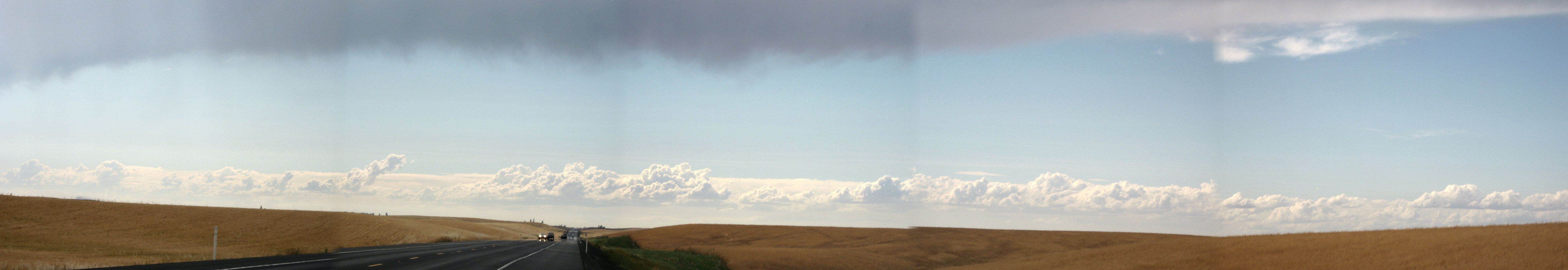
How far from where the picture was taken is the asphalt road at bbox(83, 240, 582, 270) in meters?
20.0

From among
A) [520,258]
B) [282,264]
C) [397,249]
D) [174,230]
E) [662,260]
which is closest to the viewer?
[282,264]

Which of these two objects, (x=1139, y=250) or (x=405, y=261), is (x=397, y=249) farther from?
(x=1139, y=250)

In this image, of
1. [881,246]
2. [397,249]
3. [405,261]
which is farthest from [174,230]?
[881,246]

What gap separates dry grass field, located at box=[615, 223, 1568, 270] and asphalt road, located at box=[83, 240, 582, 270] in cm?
1176

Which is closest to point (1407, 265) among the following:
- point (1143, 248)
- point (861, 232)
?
point (1143, 248)

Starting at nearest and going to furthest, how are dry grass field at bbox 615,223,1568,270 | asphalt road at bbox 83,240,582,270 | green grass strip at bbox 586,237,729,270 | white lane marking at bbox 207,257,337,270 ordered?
white lane marking at bbox 207,257,337,270 < asphalt road at bbox 83,240,582,270 < dry grass field at bbox 615,223,1568,270 < green grass strip at bbox 586,237,729,270

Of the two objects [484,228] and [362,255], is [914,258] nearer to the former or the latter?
[362,255]

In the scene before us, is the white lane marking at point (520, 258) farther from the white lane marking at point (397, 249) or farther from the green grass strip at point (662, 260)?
the white lane marking at point (397, 249)

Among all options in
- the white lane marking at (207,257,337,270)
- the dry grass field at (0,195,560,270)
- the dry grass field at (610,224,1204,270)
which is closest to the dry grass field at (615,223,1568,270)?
the dry grass field at (610,224,1204,270)

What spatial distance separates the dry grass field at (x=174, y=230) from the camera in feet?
157

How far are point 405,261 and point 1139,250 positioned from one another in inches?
1373

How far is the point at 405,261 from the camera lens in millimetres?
27938

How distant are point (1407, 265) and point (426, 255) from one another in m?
38.3

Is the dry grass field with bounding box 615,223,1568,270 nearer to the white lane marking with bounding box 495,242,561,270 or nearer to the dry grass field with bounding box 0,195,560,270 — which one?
the white lane marking with bounding box 495,242,561,270
